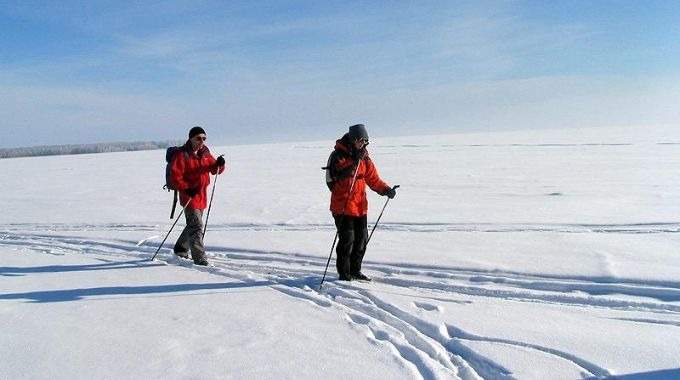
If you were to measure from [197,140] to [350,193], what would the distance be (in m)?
2.11

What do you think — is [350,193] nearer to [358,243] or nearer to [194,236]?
[358,243]

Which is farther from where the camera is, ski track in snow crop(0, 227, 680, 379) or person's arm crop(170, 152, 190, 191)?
person's arm crop(170, 152, 190, 191)

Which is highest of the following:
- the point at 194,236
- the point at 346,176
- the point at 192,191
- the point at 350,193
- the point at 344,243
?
the point at 346,176

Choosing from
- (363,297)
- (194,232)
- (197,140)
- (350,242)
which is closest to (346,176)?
(350,242)

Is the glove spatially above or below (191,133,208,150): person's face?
below

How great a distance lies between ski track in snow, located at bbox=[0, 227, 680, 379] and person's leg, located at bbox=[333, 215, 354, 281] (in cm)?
16

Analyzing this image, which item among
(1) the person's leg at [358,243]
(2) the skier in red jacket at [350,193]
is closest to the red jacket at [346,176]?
Result: (2) the skier in red jacket at [350,193]

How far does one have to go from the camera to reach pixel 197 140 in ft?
20.0

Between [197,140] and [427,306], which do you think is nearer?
[427,306]

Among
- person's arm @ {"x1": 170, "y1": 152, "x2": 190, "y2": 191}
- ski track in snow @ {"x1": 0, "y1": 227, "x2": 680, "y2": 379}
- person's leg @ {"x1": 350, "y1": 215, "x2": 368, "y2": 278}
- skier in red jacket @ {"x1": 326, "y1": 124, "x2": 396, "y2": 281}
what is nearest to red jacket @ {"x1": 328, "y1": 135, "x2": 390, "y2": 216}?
skier in red jacket @ {"x1": 326, "y1": 124, "x2": 396, "y2": 281}

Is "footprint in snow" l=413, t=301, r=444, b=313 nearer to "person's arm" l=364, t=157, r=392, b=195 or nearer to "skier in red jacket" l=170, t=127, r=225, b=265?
"person's arm" l=364, t=157, r=392, b=195

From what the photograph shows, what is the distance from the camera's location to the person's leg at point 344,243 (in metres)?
5.30

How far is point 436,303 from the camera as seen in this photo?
4.55 m

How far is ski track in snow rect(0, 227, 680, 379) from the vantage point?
11.2ft
